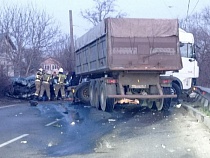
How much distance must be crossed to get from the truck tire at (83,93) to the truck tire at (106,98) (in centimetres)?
463

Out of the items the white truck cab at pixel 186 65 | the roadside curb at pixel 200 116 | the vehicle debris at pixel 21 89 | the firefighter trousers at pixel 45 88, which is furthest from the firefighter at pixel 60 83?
the roadside curb at pixel 200 116

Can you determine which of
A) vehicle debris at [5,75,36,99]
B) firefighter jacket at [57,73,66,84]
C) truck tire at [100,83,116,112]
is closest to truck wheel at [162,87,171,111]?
truck tire at [100,83,116,112]

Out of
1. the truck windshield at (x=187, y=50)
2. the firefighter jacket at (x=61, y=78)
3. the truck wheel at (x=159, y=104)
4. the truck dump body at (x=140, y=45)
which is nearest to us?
the truck dump body at (x=140, y=45)

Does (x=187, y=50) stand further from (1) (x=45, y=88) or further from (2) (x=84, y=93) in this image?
(1) (x=45, y=88)

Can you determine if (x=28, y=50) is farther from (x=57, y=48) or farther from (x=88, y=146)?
(x=88, y=146)

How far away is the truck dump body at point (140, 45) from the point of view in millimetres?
16859

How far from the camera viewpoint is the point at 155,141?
10797 millimetres

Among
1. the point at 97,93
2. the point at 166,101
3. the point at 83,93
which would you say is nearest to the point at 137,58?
the point at 166,101

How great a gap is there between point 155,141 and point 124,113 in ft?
23.6

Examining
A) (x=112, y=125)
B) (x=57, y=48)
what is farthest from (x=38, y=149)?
(x=57, y=48)

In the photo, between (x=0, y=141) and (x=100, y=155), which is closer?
(x=100, y=155)

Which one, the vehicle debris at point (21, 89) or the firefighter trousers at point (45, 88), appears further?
the vehicle debris at point (21, 89)

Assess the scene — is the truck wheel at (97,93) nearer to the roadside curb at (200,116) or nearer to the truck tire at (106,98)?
the truck tire at (106,98)

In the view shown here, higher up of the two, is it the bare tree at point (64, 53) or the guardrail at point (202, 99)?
the bare tree at point (64, 53)
